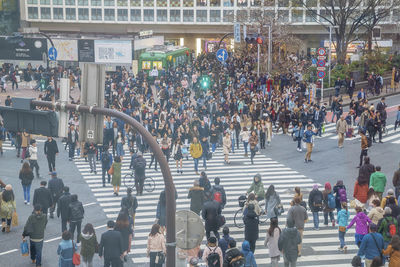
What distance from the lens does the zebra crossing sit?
1752 centimetres

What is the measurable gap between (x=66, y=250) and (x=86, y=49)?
140ft

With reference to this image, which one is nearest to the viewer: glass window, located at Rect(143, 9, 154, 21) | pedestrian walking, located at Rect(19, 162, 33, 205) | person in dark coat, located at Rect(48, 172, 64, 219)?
person in dark coat, located at Rect(48, 172, 64, 219)

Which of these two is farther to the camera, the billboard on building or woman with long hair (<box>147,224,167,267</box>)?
the billboard on building

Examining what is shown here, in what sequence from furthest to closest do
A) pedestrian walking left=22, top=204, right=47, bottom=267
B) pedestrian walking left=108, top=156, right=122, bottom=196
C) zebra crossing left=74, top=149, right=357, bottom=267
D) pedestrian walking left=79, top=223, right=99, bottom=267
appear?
pedestrian walking left=108, top=156, right=122, bottom=196
zebra crossing left=74, top=149, right=357, bottom=267
pedestrian walking left=22, top=204, right=47, bottom=267
pedestrian walking left=79, top=223, right=99, bottom=267

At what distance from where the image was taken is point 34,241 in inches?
639

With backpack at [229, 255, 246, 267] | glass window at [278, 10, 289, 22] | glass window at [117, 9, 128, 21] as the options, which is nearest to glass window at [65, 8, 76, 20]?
glass window at [117, 9, 128, 21]

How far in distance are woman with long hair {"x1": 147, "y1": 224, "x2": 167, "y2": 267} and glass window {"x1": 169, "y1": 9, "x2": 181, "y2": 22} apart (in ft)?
263

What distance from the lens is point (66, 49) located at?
57.0 meters


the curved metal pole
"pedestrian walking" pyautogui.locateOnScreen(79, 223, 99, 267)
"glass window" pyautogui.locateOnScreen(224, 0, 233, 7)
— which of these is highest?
"glass window" pyautogui.locateOnScreen(224, 0, 233, 7)

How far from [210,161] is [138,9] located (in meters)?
66.8

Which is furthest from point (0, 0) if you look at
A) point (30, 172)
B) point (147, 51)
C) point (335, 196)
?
point (335, 196)

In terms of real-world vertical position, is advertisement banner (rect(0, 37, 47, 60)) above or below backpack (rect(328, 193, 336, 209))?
above

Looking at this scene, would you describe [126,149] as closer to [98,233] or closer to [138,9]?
[98,233]

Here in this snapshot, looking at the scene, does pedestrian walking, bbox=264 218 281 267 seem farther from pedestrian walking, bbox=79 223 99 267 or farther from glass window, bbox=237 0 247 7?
glass window, bbox=237 0 247 7
